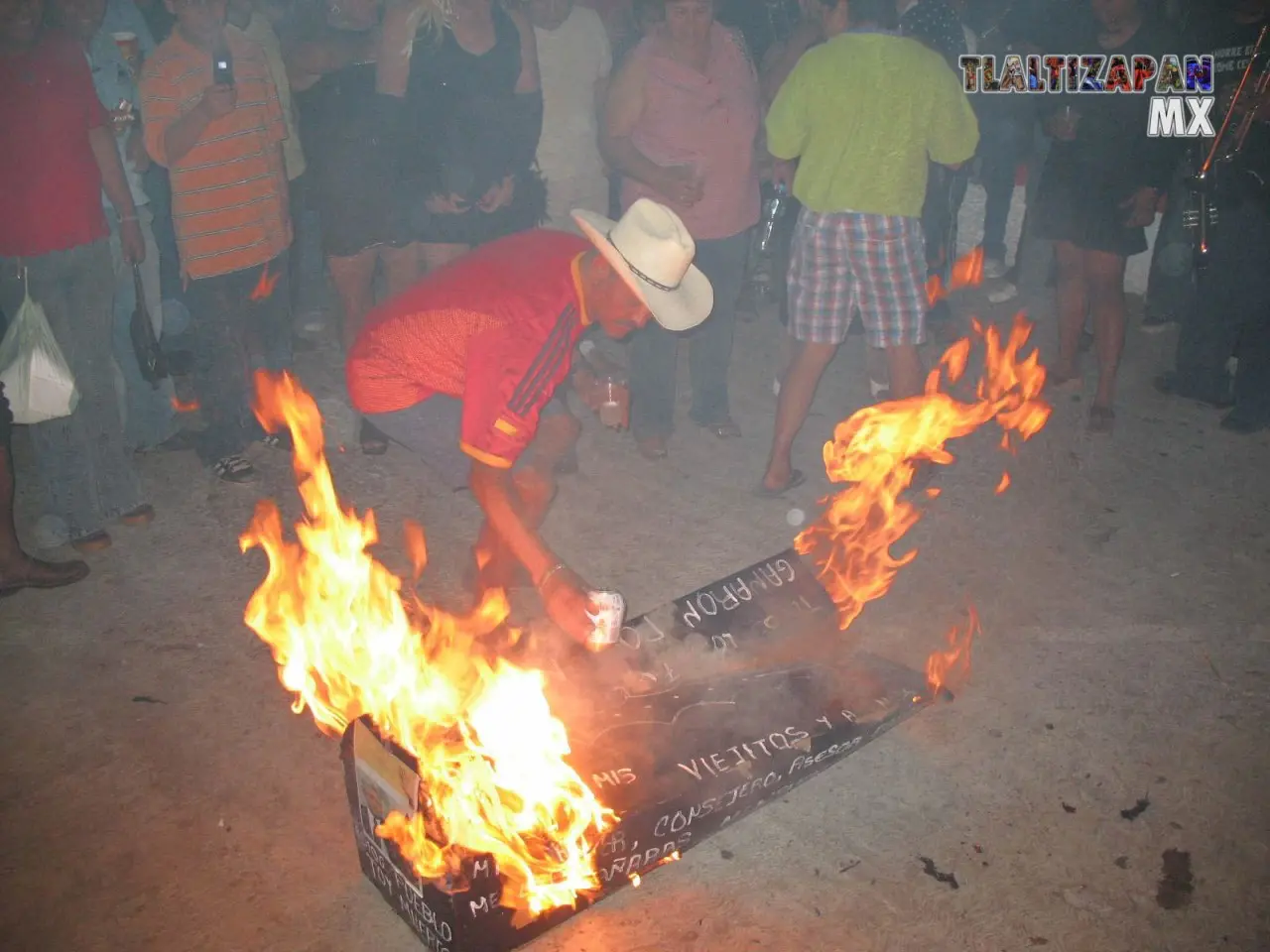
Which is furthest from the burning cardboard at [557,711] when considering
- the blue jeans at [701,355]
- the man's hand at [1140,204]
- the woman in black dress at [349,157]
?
the man's hand at [1140,204]

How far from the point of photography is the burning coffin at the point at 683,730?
10.2ft

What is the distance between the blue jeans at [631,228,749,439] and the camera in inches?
247

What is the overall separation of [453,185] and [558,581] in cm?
336

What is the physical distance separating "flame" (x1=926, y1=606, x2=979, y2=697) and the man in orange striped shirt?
397 cm

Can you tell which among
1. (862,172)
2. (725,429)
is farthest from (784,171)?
(725,429)

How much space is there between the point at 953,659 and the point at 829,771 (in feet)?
3.21

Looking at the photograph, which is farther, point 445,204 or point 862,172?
point 445,204

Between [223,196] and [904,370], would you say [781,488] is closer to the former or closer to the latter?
[904,370]

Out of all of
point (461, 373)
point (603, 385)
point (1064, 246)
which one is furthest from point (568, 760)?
point (1064, 246)

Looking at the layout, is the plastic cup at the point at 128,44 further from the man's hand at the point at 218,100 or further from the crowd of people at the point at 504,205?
the man's hand at the point at 218,100

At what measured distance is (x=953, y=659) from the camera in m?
4.67

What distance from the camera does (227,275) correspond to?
231 inches

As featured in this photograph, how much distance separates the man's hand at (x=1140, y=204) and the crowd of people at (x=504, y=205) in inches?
0.9

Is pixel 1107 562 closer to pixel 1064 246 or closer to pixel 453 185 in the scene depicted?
pixel 1064 246
